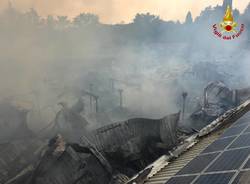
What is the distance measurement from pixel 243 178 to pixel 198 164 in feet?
7.65

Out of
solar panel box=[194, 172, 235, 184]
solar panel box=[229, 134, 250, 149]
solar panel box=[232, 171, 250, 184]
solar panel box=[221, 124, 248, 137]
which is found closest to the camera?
solar panel box=[232, 171, 250, 184]

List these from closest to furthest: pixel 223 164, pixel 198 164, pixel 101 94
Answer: pixel 223 164, pixel 198 164, pixel 101 94

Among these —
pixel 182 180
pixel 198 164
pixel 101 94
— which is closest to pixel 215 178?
pixel 182 180

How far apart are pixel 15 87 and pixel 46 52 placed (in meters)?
12.7

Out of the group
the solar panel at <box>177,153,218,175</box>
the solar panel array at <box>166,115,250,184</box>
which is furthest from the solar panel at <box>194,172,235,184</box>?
the solar panel at <box>177,153,218,175</box>

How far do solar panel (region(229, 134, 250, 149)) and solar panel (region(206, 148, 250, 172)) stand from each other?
322 mm

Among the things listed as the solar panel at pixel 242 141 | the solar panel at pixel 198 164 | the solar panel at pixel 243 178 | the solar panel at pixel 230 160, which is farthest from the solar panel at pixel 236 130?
the solar panel at pixel 243 178

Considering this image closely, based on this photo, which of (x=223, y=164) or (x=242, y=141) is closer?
(x=223, y=164)

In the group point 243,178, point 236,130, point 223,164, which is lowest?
point 223,164

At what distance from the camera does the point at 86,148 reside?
38.7ft

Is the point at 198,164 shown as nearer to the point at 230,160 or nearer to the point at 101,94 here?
the point at 230,160

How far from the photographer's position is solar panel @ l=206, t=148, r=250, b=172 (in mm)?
6023

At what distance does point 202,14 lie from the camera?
80.3 metres

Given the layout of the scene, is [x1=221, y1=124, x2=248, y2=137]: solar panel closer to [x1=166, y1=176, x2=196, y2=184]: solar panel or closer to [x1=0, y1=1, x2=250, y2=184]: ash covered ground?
[x1=166, y1=176, x2=196, y2=184]: solar panel
